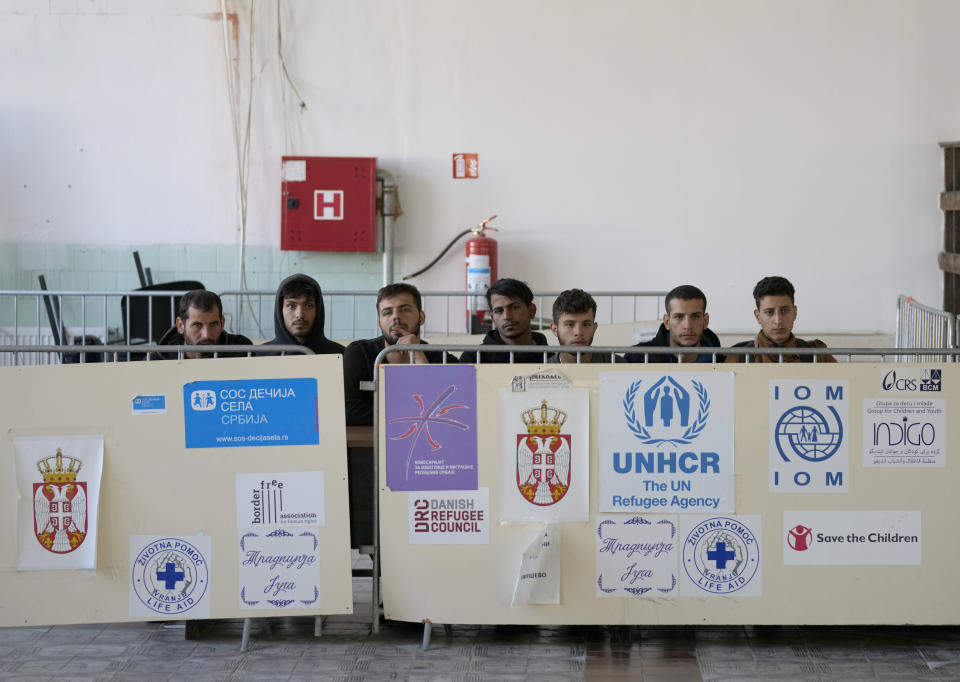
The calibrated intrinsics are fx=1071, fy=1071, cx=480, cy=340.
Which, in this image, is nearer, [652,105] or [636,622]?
[636,622]

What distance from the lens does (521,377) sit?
15.3ft

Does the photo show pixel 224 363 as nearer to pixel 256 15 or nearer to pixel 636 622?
pixel 636 622

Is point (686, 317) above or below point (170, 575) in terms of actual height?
above

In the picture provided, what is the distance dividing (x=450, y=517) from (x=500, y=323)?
1.39m

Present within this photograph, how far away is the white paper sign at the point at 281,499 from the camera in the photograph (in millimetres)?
4676

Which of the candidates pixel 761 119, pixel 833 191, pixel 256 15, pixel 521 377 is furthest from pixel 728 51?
pixel 521 377

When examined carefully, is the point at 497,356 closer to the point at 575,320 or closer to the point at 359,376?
the point at 575,320

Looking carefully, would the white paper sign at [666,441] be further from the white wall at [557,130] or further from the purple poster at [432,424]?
the white wall at [557,130]

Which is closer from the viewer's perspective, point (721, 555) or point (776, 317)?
point (721, 555)

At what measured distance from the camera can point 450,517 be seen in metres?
4.70

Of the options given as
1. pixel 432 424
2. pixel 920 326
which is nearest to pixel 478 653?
pixel 432 424

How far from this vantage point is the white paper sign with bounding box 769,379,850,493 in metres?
4.64

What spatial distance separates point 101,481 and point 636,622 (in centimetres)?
242

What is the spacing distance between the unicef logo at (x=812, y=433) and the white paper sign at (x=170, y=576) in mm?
2594
